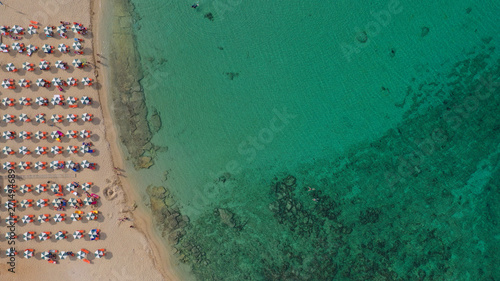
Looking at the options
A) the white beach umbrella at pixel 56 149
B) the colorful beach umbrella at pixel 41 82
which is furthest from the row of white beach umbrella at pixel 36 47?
the white beach umbrella at pixel 56 149

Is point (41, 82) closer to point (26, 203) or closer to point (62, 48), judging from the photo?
point (62, 48)

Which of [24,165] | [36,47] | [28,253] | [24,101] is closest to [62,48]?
[36,47]

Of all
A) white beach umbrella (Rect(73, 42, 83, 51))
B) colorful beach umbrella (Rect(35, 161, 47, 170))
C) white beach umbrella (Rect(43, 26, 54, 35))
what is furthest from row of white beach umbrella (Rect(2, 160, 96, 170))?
white beach umbrella (Rect(43, 26, 54, 35))

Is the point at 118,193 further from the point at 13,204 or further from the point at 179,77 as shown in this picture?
the point at 179,77

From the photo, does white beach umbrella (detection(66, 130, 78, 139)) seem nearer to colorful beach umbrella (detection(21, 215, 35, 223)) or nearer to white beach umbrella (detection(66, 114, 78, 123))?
white beach umbrella (detection(66, 114, 78, 123))

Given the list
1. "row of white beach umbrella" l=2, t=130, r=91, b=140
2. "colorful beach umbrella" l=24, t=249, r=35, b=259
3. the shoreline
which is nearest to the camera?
"colorful beach umbrella" l=24, t=249, r=35, b=259

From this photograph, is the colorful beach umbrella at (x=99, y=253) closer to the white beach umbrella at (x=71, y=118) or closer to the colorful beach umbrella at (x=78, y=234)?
the colorful beach umbrella at (x=78, y=234)
